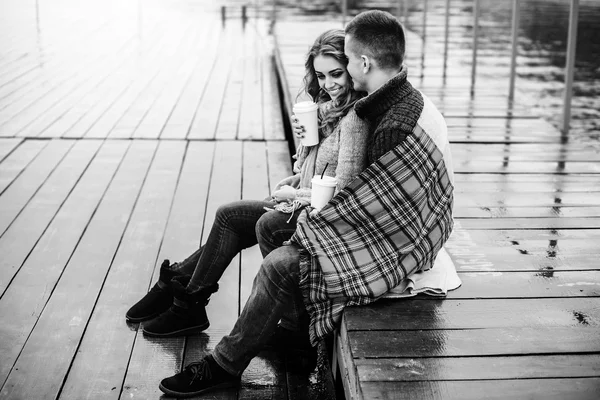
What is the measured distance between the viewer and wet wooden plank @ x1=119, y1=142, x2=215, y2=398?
257 centimetres

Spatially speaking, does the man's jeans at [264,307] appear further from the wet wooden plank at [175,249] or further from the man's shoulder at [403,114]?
the man's shoulder at [403,114]

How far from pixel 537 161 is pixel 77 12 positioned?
1111 centimetres

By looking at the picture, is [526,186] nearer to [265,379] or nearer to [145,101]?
[265,379]

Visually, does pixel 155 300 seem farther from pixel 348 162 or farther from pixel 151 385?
pixel 348 162

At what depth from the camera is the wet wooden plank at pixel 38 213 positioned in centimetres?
343

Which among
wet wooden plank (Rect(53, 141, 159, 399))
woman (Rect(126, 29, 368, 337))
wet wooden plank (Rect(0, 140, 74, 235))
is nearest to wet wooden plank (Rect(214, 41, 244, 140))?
wet wooden plank (Rect(0, 140, 74, 235))

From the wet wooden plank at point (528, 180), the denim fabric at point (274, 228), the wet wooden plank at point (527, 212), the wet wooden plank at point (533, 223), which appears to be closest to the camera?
the denim fabric at point (274, 228)

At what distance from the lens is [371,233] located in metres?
2.29

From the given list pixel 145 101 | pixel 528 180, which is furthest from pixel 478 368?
pixel 145 101

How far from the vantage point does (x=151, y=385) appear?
8.25ft

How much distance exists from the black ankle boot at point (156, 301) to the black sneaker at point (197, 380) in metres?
0.47

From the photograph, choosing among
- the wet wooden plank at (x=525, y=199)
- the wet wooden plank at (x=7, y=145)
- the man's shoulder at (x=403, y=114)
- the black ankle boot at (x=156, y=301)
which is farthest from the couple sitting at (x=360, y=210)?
the wet wooden plank at (x=7, y=145)

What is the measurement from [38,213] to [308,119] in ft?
6.72

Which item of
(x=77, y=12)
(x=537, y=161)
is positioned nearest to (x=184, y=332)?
(x=537, y=161)
